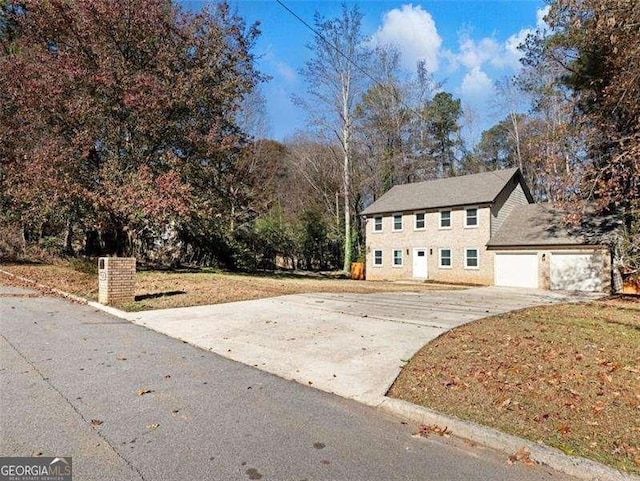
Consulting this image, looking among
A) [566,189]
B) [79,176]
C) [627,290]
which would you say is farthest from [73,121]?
[627,290]

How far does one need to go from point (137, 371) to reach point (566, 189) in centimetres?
1464

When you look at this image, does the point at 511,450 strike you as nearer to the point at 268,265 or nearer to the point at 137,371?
the point at 137,371

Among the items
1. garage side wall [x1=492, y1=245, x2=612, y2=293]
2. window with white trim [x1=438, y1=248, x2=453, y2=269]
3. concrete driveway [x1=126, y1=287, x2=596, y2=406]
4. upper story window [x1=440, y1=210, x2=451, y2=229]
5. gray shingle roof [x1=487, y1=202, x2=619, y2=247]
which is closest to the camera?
concrete driveway [x1=126, y1=287, x2=596, y2=406]

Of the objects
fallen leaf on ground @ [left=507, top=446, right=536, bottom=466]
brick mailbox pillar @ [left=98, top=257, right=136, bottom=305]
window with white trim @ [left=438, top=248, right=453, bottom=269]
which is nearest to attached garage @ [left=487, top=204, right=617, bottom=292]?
window with white trim @ [left=438, top=248, right=453, bottom=269]

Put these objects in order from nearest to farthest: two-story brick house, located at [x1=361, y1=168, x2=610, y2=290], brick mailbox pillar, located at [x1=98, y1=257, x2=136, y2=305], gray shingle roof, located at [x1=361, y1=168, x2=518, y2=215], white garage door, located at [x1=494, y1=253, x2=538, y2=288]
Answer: brick mailbox pillar, located at [x1=98, y1=257, x2=136, y2=305]
two-story brick house, located at [x1=361, y1=168, x2=610, y2=290]
white garage door, located at [x1=494, y1=253, x2=538, y2=288]
gray shingle roof, located at [x1=361, y1=168, x2=518, y2=215]

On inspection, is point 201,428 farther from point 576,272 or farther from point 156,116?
point 576,272

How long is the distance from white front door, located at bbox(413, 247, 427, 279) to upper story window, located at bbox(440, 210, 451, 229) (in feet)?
6.52

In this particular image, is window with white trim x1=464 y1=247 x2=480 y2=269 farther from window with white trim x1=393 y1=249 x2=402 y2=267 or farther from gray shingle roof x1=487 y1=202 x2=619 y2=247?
window with white trim x1=393 y1=249 x2=402 y2=267

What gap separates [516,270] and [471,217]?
13.3ft

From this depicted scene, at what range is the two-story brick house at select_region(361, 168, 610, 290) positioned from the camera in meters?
21.3

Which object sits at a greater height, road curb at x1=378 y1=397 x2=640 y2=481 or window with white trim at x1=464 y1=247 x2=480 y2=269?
window with white trim at x1=464 y1=247 x2=480 y2=269

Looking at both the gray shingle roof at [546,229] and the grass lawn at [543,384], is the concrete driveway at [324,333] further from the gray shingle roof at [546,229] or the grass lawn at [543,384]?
the gray shingle roof at [546,229]

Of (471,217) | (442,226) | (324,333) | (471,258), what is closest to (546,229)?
(471,217)

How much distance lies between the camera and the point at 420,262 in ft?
89.8
